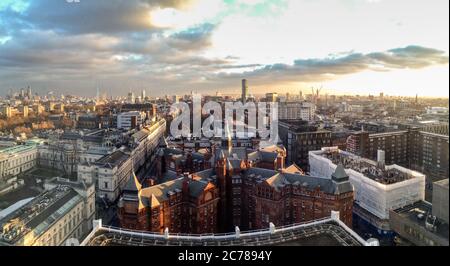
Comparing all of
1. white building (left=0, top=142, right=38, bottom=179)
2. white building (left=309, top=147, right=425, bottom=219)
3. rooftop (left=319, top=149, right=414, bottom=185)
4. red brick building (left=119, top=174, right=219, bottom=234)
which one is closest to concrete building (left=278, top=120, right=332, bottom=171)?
rooftop (left=319, top=149, right=414, bottom=185)

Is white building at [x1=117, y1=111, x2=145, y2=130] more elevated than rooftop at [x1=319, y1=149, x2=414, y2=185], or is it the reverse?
white building at [x1=117, y1=111, x2=145, y2=130]

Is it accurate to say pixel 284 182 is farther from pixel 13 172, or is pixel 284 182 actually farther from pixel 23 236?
pixel 13 172

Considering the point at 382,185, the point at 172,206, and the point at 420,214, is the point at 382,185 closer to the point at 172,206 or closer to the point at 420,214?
the point at 420,214

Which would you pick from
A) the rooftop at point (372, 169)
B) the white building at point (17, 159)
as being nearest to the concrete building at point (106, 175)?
the white building at point (17, 159)

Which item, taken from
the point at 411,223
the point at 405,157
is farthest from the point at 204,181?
the point at 405,157

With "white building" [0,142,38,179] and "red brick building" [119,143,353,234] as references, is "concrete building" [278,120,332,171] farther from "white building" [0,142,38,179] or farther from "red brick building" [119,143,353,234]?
"white building" [0,142,38,179]

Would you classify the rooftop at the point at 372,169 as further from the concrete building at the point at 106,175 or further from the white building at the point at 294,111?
the white building at the point at 294,111
